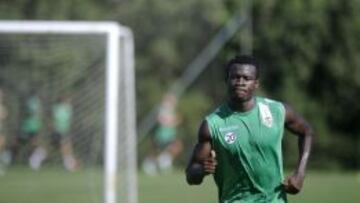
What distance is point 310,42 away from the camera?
31953 mm

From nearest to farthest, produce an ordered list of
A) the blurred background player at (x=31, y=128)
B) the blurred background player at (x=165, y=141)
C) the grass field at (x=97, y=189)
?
the grass field at (x=97, y=189) → the blurred background player at (x=31, y=128) → the blurred background player at (x=165, y=141)

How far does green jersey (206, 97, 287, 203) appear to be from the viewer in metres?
7.07

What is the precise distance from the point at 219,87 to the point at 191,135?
5.32 ft

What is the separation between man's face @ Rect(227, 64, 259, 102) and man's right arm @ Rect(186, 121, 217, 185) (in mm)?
337


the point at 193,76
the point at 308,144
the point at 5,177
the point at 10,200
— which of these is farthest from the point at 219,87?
the point at 308,144

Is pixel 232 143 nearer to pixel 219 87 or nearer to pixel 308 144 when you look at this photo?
pixel 308 144

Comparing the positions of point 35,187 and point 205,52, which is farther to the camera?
point 205,52

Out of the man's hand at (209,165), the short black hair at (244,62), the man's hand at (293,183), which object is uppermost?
the short black hair at (244,62)

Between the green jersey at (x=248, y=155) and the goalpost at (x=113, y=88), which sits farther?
the goalpost at (x=113, y=88)

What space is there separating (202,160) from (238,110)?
41 centimetres

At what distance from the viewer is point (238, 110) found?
713 cm

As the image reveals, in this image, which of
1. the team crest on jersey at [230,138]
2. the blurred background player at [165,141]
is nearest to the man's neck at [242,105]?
the team crest on jersey at [230,138]

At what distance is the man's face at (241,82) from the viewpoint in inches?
272

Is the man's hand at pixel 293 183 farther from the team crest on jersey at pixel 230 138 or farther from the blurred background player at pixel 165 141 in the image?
the blurred background player at pixel 165 141
